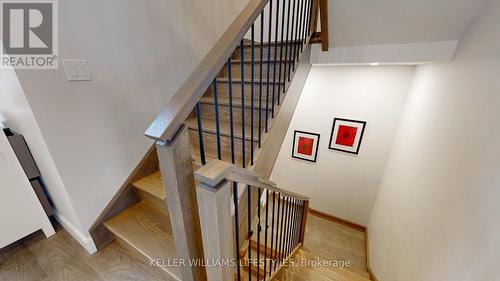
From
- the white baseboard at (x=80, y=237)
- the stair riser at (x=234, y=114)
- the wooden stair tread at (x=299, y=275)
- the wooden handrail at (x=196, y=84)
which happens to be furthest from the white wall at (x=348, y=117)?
the white baseboard at (x=80, y=237)

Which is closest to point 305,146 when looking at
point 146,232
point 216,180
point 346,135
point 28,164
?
point 346,135

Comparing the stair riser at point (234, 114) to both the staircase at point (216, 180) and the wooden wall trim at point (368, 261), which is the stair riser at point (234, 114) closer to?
the staircase at point (216, 180)

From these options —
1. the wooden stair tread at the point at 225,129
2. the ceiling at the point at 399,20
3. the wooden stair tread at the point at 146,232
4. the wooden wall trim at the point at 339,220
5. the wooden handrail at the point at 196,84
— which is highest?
the ceiling at the point at 399,20

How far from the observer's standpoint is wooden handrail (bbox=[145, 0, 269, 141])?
1.92 ft

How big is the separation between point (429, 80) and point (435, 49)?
47cm

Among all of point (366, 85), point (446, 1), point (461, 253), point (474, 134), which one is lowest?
point (461, 253)

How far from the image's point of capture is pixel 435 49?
1510 mm

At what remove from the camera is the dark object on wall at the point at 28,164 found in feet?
4.47

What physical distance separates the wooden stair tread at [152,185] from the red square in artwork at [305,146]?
261 cm

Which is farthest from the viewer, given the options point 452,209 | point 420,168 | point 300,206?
point 300,206

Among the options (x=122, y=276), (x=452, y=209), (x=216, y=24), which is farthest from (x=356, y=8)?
(x=122, y=276)

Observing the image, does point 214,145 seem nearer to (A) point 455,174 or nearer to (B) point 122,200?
(B) point 122,200

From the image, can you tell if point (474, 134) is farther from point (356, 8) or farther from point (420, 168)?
point (356, 8)

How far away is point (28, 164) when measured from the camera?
1.43m
